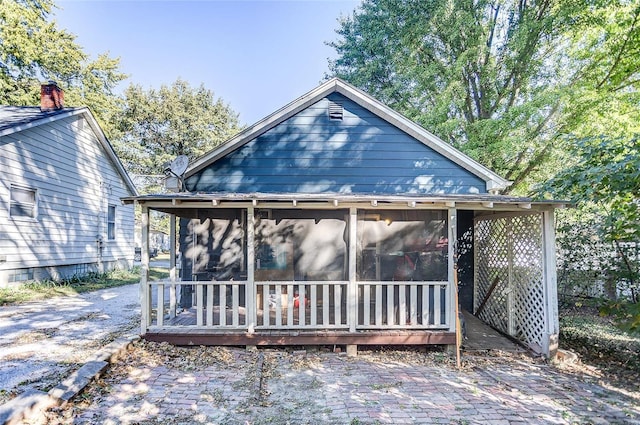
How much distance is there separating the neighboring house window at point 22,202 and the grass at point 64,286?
204 centimetres

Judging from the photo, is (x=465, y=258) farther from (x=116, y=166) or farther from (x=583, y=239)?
(x=116, y=166)

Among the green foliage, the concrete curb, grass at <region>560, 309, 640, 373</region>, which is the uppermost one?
the green foliage

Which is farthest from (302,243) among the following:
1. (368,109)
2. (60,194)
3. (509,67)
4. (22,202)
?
(509,67)

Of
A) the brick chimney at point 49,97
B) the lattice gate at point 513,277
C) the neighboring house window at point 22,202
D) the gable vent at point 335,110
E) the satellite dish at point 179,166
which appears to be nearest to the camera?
the lattice gate at point 513,277

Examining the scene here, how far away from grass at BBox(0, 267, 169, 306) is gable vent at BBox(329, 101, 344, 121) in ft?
17.8

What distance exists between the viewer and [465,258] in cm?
839

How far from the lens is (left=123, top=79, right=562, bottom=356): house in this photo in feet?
18.3

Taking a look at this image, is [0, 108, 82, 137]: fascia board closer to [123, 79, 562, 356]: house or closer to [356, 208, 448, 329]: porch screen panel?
[123, 79, 562, 356]: house

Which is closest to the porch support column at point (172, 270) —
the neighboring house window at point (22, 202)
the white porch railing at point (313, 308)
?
the white porch railing at point (313, 308)

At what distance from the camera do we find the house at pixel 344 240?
5.59m

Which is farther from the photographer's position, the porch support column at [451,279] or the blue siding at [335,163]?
the blue siding at [335,163]

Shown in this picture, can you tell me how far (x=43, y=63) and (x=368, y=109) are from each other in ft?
70.7

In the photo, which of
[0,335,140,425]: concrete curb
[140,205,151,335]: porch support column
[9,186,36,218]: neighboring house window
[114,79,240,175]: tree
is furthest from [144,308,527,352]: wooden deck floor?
[114,79,240,175]: tree

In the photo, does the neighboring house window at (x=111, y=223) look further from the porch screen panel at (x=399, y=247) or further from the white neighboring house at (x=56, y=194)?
the porch screen panel at (x=399, y=247)
